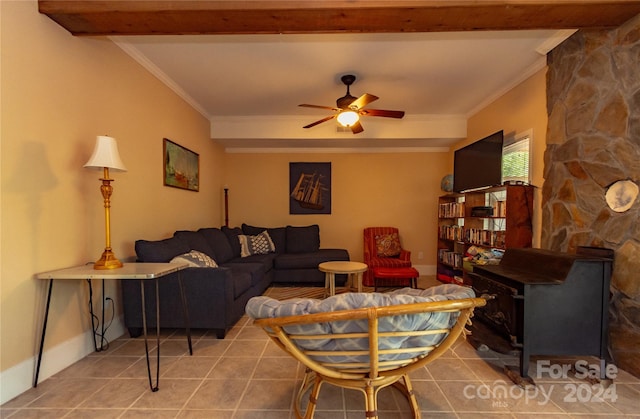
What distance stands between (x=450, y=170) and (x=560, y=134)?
2504mm

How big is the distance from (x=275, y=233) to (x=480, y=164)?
3150 millimetres

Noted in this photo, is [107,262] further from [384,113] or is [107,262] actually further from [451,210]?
[451,210]

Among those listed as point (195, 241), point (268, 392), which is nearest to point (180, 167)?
point (195, 241)

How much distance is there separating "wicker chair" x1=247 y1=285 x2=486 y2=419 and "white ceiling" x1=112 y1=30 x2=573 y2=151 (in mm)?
2336

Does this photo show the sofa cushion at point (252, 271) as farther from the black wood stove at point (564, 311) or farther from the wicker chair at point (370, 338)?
the black wood stove at point (564, 311)

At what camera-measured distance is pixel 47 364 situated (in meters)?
1.88

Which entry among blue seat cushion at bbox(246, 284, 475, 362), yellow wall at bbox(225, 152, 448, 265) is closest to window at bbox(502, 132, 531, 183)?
yellow wall at bbox(225, 152, 448, 265)

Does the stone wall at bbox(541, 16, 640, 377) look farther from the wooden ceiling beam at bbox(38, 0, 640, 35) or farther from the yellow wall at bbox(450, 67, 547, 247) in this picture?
the wooden ceiling beam at bbox(38, 0, 640, 35)

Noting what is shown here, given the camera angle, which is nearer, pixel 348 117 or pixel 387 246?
pixel 348 117

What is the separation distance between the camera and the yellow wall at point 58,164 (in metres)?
1.67

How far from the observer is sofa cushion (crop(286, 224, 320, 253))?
4688 millimetres

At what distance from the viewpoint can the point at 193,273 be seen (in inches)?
94.4

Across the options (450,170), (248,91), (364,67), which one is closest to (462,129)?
(450,170)

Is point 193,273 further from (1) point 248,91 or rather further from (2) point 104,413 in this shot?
(1) point 248,91
